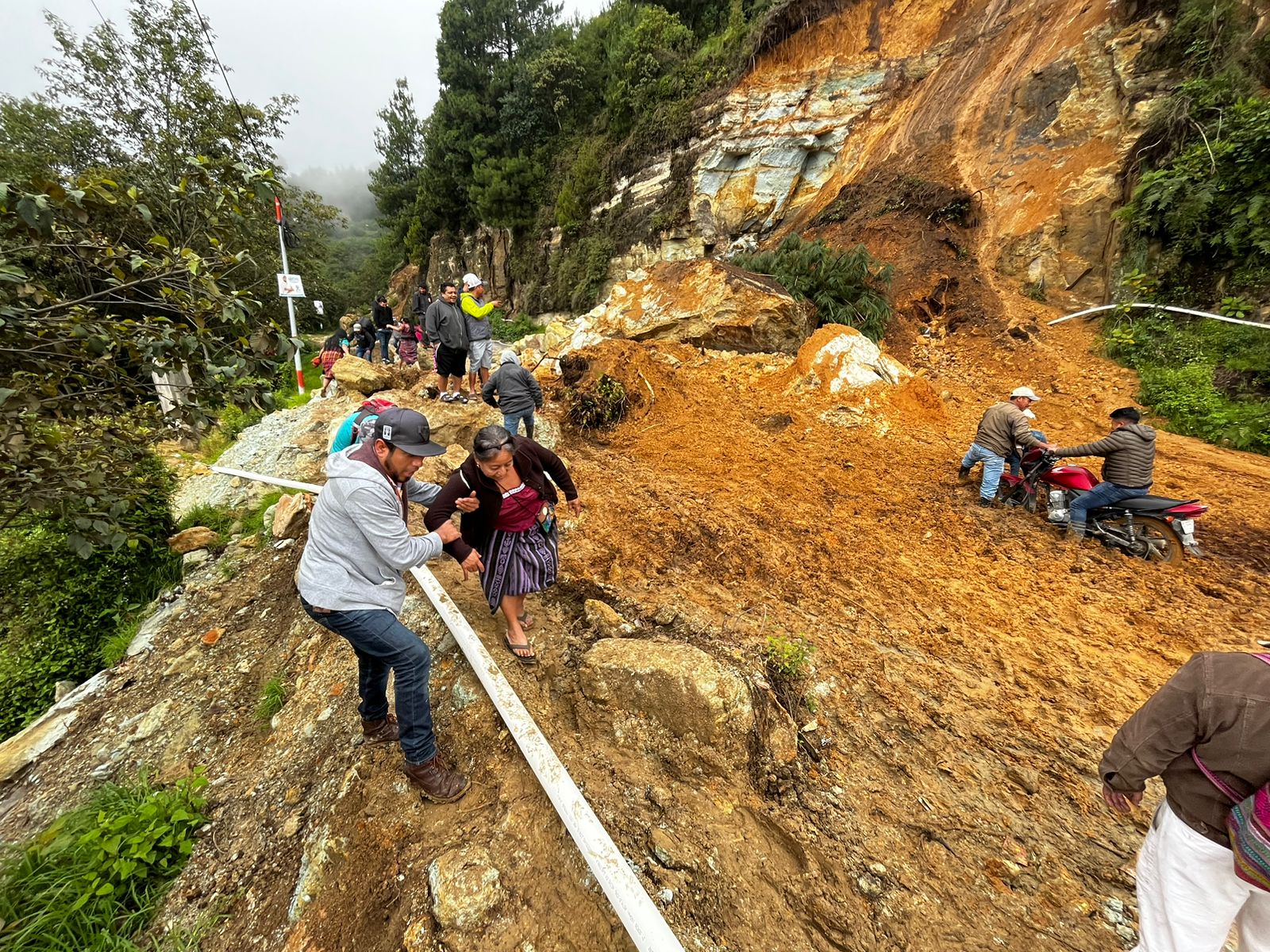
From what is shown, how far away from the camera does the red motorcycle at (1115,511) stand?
4543 mm

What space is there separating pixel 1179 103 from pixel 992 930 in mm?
12809

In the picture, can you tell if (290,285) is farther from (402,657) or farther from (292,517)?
(402,657)

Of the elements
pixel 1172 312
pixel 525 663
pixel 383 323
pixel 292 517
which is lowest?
pixel 292 517

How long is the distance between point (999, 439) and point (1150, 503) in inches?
52.7

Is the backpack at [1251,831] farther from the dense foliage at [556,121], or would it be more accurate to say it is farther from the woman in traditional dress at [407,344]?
the dense foliage at [556,121]

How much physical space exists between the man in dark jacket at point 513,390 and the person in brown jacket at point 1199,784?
5.63 metres

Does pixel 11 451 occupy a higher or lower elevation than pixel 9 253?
lower

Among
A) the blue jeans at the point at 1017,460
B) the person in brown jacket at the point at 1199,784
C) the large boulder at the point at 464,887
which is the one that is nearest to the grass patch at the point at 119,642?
the large boulder at the point at 464,887

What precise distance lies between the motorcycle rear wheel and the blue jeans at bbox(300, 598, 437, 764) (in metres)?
6.36

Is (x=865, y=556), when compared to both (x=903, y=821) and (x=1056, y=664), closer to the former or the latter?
(x=1056, y=664)

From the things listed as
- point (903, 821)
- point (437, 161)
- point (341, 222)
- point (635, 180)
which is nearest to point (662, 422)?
point (903, 821)

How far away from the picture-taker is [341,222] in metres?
18.7

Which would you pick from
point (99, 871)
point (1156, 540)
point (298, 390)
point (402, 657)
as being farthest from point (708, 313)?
point (298, 390)

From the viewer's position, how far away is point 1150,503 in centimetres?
460
